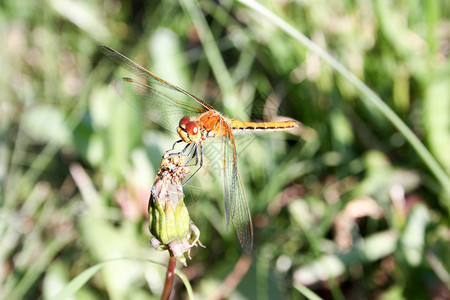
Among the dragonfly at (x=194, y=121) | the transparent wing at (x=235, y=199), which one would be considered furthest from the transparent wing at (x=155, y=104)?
the transparent wing at (x=235, y=199)

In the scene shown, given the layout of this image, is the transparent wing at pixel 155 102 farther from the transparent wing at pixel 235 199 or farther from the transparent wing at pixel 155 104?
the transparent wing at pixel 235 199

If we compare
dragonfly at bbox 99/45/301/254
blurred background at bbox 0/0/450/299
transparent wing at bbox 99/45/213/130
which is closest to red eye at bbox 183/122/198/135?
dragonfly at bbox 99/45/301/254

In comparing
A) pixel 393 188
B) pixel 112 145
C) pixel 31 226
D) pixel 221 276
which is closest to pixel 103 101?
pixel 112 145

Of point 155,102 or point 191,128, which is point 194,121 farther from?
point 155,102

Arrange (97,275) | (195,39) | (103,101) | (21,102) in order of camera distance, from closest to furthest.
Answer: (97,275), (103,101), (21,102), (195,39)

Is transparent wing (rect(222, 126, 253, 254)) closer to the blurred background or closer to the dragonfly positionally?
the dragonfly

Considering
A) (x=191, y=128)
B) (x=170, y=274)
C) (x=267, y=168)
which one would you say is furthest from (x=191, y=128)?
(x=267, y=168)

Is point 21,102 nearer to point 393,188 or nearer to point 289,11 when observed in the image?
point 289,11
